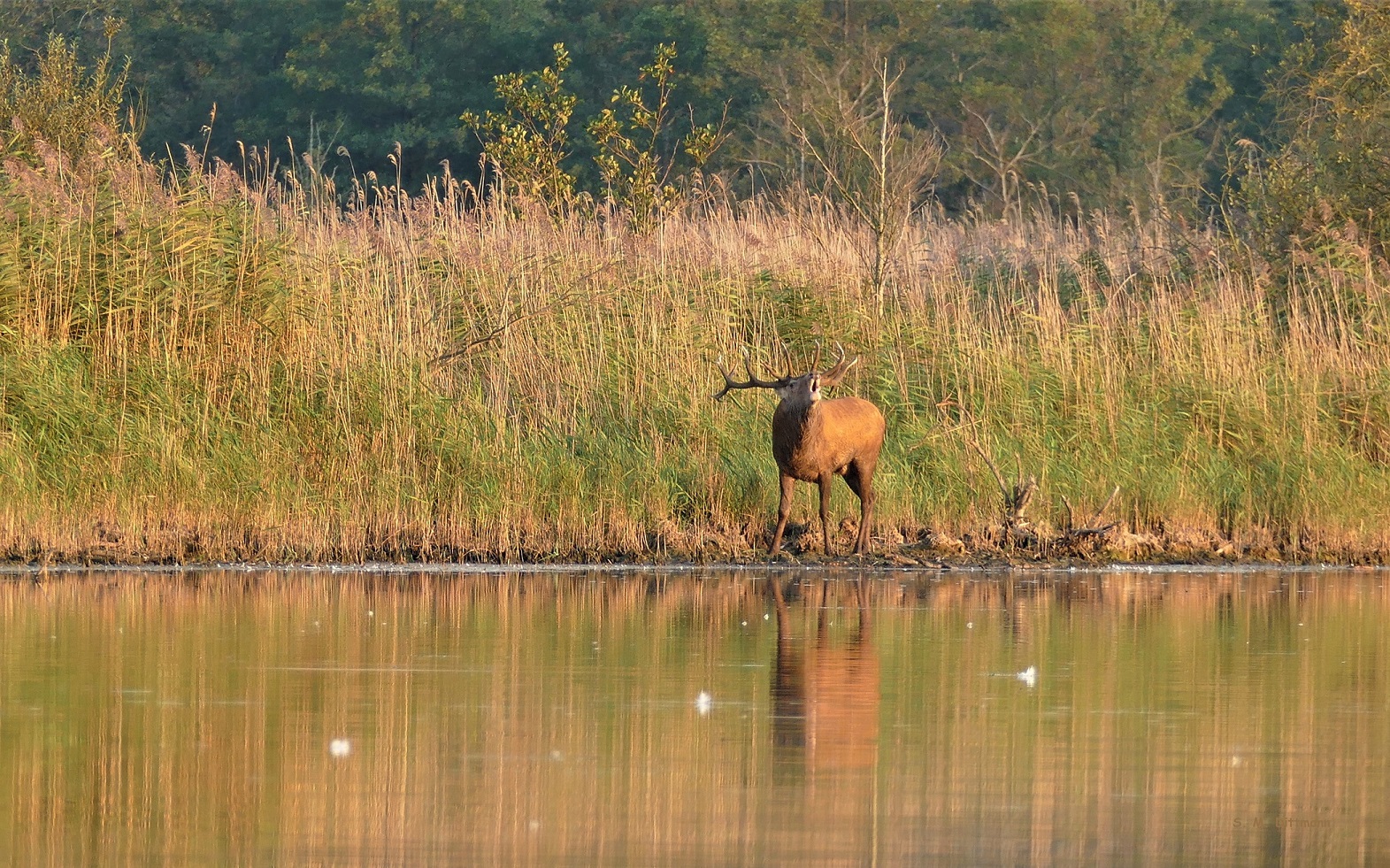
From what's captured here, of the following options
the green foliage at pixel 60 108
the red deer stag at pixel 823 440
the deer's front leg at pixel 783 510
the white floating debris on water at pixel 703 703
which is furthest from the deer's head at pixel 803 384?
the green foliage at pixel 60 108

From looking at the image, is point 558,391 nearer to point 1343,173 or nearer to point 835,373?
point 835,373

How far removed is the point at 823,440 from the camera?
12742 mm

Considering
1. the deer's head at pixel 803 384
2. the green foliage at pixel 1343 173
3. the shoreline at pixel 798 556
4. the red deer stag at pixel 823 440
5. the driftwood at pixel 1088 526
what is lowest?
the shoreline at pixel 798 556

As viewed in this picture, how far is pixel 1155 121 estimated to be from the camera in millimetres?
A: 42469

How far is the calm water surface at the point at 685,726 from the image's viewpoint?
5.84 meters

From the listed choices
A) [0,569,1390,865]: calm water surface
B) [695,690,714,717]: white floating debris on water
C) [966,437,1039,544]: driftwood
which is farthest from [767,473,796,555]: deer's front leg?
[695,690,714,717]: white floating debris on water

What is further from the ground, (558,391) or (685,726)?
(558,391)

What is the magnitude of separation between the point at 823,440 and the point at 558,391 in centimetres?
252

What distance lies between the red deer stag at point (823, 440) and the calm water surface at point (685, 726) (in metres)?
1.25

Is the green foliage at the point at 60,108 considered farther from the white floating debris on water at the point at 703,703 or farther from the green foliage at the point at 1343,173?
the green foliage at the point at 1343,173

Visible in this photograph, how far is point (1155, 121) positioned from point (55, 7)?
75.3 feet

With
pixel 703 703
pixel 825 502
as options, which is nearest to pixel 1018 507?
pixel 825 502

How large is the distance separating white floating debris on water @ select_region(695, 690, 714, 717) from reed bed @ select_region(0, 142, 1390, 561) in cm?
511

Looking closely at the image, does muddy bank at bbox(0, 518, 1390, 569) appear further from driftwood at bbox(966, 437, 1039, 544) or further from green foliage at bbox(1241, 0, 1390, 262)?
green foliage at bbox(1241, 0, 1390, 262)
